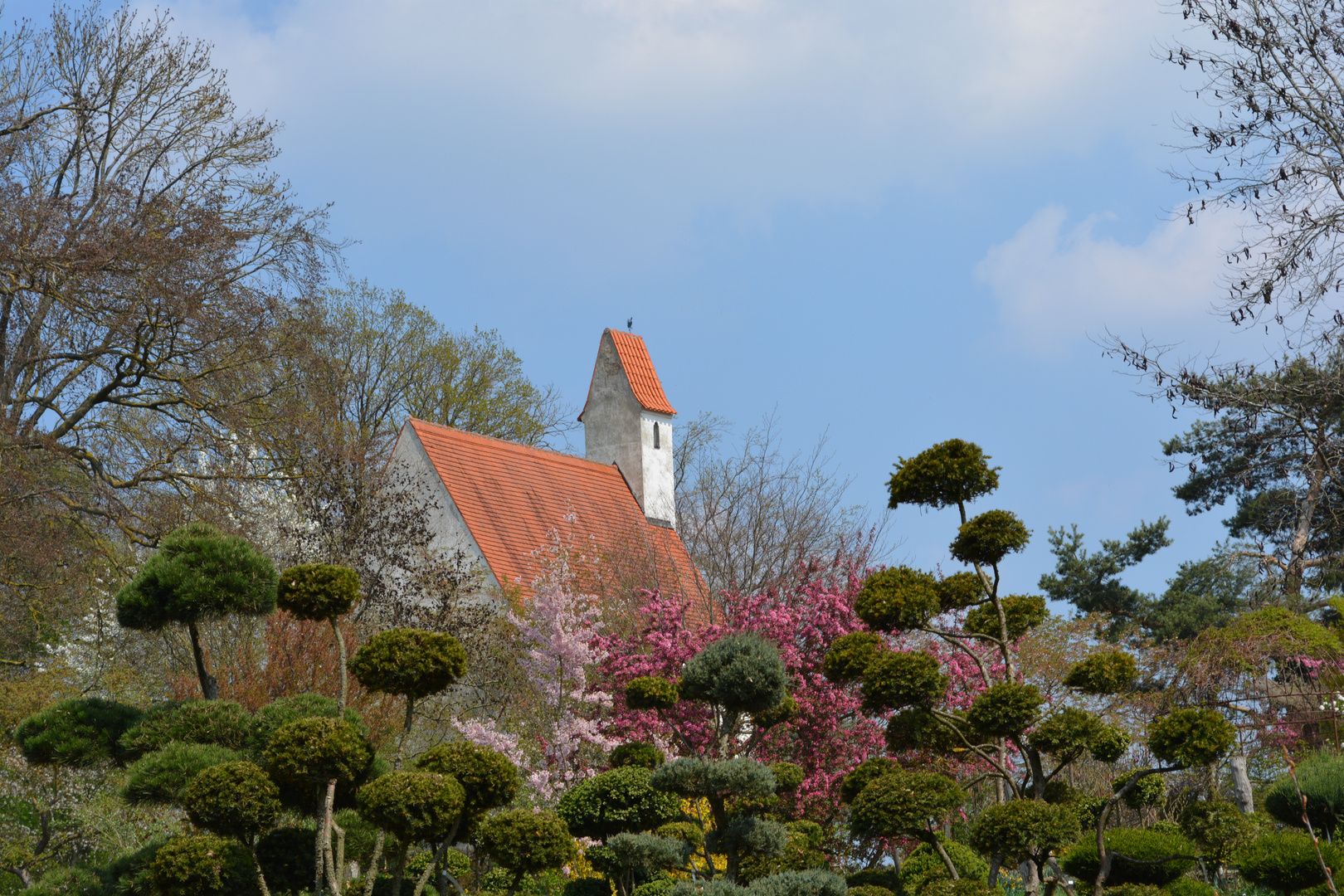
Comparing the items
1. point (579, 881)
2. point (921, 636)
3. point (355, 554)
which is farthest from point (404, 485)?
point (579, 881)

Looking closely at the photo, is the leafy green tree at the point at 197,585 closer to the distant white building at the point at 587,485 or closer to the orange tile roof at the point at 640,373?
the distant white building at the point at 587,485

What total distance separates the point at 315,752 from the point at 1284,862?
283 inches

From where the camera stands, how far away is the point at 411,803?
22.8ft

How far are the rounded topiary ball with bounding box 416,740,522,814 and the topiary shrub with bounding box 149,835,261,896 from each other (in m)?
1.39

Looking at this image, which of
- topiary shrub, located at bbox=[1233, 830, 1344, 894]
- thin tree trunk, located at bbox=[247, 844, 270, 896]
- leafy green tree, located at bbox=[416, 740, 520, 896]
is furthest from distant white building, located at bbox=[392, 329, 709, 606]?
thin tree trunk, located at bbox=[247, 844, 270, 896]

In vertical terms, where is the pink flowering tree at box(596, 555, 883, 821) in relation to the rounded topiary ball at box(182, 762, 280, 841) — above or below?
above

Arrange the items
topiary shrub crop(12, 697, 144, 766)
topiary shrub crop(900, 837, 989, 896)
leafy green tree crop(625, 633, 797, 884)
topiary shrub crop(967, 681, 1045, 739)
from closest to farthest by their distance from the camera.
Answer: topiary shrub crop(967, 681, 1045, 739)
leafy green tree crop(625, 633, 797, 884)
topiary shrub crop(12, 697, 144, 766)
topiary shrub crop(900, 837, 989, 896)

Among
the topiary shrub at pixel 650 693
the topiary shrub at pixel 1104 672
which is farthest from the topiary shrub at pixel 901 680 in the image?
the topiary shrub at pixel 650 693

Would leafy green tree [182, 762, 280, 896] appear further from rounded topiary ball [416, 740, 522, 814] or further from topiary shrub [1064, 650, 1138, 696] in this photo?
topiary shrub [1064, 650, 1138, 696]

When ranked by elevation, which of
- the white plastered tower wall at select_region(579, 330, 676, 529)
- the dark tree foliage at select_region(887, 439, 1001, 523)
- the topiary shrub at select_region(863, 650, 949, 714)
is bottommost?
the topiary shrub at select_region(863, 650, 949, 714)

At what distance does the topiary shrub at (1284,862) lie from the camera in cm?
887

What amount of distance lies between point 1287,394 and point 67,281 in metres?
15.2

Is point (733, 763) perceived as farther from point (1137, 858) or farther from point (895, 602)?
point (1137, 858)

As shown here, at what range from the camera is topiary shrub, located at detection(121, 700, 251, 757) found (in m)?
8.16
